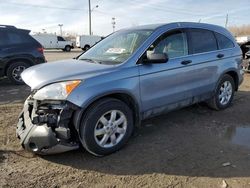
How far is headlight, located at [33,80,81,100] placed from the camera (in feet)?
13.2

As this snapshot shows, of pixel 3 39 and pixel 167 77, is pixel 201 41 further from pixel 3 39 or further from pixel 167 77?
pixel 3 39

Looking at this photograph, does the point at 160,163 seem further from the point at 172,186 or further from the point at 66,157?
the point at 66,157

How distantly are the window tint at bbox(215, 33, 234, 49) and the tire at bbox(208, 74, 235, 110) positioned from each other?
601 millimetres

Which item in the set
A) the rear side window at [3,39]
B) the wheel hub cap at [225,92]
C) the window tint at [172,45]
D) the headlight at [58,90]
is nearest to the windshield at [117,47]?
the window tint at [172,45]

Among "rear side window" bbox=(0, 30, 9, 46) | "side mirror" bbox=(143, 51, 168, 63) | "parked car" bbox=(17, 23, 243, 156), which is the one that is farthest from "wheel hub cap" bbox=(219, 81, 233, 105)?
"rear side window" bbox=(0, 30, 9, 46)

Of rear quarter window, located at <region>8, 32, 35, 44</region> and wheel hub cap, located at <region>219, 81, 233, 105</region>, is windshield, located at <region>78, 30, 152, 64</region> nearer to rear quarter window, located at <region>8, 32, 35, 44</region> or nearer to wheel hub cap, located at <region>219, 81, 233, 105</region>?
wheel hub cap, located at <region>219, 81, 233, 105</region>

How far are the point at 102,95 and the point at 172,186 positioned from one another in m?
1.45

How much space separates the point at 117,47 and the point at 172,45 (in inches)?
36.4

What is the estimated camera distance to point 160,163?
167 inches

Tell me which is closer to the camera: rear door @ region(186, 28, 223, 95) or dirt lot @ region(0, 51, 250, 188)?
dirt lot @ region(0, 51, 250, 188)

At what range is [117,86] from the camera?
173 inches

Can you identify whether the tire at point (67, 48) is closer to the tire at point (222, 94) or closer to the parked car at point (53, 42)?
the parked car at point (53, 42)

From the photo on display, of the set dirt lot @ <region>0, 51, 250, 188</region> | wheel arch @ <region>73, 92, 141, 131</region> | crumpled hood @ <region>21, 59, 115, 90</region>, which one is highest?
crumpled hood @ <region>21, 59, 115, 90</region>

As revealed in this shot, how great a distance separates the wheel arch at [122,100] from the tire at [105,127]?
5 cm
